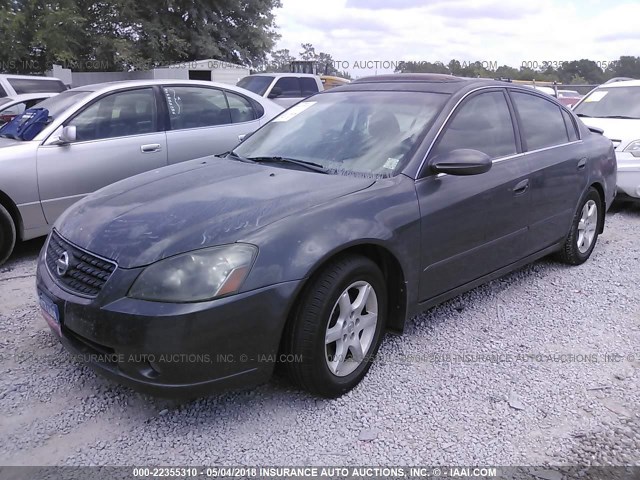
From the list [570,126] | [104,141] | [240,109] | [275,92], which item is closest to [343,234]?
[570,126]

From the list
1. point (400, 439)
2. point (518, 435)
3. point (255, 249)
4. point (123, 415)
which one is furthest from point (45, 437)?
point (518, 435)

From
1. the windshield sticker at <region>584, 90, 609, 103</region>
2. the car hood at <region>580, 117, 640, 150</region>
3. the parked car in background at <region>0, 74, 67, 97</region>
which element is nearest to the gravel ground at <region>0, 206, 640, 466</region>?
the car hood at <region>580, 117, 640, 150</region>

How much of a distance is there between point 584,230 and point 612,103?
14.0 ft

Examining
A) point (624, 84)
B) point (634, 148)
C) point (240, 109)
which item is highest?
point (624, 84)

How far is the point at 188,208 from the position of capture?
9.03ft

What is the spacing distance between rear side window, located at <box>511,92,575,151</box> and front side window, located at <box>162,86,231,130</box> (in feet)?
10.4

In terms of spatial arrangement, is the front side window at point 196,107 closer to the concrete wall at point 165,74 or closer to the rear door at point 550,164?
the rear door at point 550,164

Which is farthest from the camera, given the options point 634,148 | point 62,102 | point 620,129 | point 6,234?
point 620,129

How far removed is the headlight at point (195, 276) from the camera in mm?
2336

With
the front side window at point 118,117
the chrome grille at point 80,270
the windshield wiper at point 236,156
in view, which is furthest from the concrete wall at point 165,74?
the chrome grille at point 80,270

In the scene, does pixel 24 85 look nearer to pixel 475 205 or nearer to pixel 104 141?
pixel 104 141

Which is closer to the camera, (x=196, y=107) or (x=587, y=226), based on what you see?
(x=587, y=226)

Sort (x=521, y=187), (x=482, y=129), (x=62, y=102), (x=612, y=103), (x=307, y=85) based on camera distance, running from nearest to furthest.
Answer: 1. (x=482, y=129)
2. (x=521, y=187)
3. (x=62, y=102)
4. (x=612, y=103)
5. (x=307, y=85)

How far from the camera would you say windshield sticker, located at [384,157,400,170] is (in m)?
3.16
